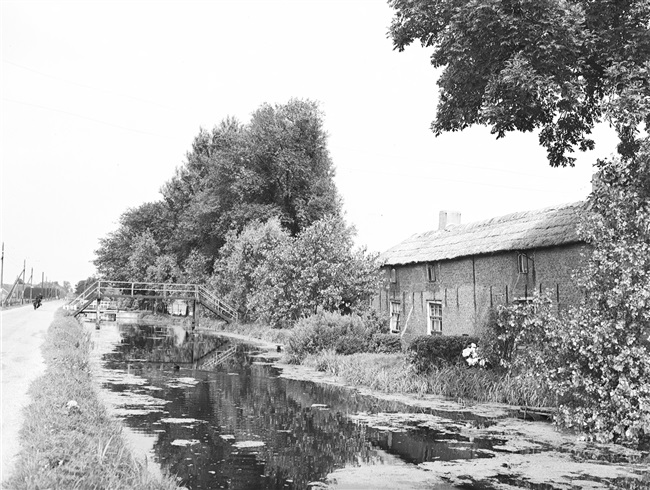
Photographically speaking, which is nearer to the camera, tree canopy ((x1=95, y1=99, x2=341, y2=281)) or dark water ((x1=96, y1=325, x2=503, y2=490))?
dark water ((x1=96, y1=325, x2=503, y2=490))

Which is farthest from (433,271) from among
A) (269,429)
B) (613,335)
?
(269,429)

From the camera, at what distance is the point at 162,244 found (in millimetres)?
70938

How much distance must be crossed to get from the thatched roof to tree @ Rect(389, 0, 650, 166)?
363 centimetres

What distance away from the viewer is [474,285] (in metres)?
22.9

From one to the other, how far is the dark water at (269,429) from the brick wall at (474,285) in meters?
5.75

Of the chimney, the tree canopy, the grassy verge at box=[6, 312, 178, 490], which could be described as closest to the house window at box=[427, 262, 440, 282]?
the chimney

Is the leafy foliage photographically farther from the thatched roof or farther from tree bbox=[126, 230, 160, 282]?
tree bbox=[126, 230, 160, 282]

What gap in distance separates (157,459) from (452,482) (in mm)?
4260

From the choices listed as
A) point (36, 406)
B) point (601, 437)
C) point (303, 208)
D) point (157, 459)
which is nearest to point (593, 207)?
point (601, 437)

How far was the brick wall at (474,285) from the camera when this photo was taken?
18.6 metres

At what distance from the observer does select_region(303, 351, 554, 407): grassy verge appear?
1445cm

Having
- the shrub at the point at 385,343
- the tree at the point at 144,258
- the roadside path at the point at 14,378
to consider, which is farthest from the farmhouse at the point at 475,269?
the tree at the point at 144,258

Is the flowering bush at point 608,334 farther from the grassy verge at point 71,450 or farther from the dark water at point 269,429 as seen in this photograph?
the grassy verge at point 71,450

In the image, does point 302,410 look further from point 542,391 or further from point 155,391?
point 542,391
